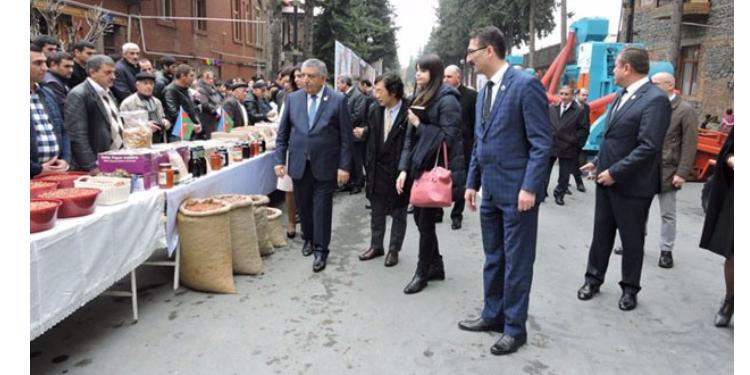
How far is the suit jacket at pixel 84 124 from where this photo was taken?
177 inches

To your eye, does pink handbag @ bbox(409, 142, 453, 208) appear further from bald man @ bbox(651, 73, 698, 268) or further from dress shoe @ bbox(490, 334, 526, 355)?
bald man @ bbox(651, 73, 698, 268)

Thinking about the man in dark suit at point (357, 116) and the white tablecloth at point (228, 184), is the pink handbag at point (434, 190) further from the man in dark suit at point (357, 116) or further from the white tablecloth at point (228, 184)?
the man in dark suit at point (357, 116)

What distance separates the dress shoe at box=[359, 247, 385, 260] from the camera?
5523mm

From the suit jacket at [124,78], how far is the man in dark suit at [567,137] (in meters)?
6.24

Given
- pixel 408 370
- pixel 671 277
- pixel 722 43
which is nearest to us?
pixel 408 370

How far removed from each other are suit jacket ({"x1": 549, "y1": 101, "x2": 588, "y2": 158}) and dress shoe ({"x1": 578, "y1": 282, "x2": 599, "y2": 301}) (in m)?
4.38

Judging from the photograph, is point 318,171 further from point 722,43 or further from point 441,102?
point 722,43

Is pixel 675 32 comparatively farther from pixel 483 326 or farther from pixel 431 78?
pixel 483 326

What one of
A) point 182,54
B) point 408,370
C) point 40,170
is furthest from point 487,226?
point 182,54

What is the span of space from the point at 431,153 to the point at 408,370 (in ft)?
5.89

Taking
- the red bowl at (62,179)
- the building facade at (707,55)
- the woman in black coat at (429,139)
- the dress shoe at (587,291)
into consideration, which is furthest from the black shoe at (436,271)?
the building facade at (707,55)

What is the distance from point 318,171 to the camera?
16.9ft

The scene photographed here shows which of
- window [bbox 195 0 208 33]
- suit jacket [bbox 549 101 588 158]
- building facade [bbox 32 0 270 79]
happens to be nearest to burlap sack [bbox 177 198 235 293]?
suit jacket [bbox 549 101 588 158]

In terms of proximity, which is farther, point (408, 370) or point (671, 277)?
point (671, 277)
